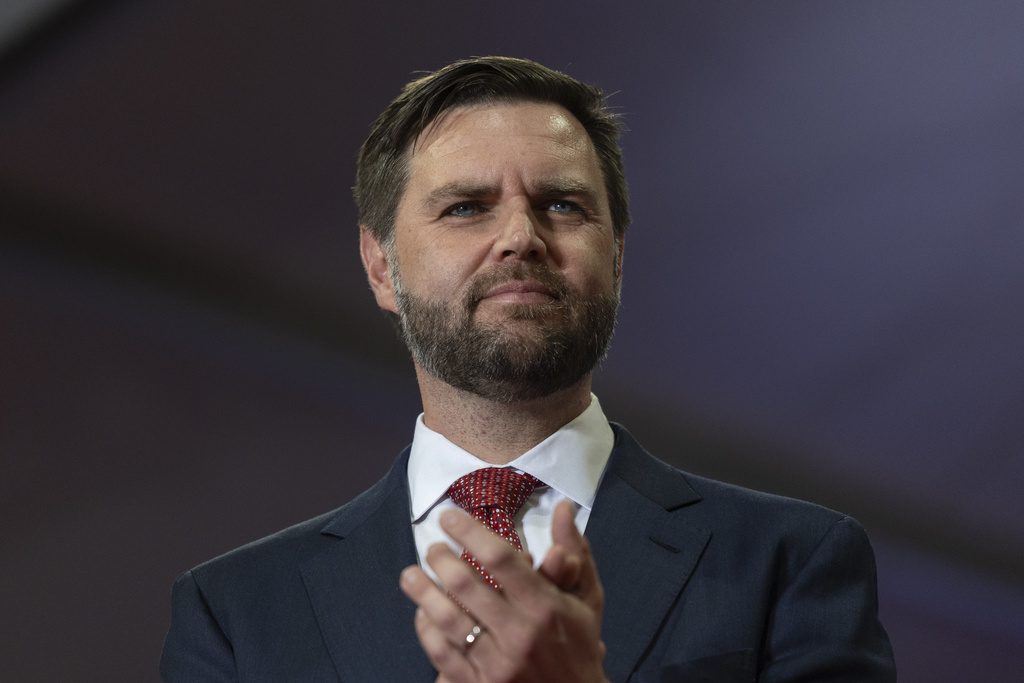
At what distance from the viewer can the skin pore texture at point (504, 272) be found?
6.49 ft

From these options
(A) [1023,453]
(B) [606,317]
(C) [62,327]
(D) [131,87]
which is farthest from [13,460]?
(A) [1023,453]

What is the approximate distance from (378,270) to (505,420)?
43cm

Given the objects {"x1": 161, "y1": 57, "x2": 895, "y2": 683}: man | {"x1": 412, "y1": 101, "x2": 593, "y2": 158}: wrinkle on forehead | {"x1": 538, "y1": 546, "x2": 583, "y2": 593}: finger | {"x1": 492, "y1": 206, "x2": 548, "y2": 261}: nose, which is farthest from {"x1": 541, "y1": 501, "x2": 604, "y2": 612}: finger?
{"x1": 412, "y1": 101, "x2": 593, "y2": 158}: wrinkle on forehead

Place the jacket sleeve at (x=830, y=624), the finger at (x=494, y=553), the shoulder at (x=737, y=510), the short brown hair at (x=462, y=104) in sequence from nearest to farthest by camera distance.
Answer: the finger at (x=494, y=553), the jacket sleeve at (x=830, y=624), the shoulder at (x=737, y=510), the short brown hair at (x=462, y=104)

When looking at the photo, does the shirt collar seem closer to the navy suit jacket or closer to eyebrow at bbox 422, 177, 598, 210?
the navy suit jacket

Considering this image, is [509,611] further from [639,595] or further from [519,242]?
[519,242]

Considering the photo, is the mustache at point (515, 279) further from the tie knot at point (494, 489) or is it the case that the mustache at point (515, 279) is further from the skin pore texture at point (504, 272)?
the tie knot at point (494, 489)

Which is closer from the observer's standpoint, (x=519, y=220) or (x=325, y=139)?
(x=519, y=220)

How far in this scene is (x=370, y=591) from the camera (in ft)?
6.47

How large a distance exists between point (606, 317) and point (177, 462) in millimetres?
1306

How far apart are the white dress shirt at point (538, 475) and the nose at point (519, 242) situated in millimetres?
304

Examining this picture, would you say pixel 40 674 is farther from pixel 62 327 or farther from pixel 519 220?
pixel 519 220

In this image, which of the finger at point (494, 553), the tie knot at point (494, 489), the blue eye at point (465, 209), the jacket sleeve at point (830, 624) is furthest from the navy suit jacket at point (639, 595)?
the finger at point (494, 553)

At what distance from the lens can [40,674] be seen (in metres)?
2.79
